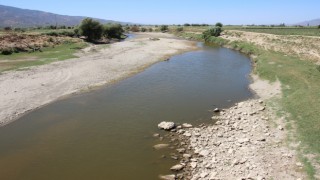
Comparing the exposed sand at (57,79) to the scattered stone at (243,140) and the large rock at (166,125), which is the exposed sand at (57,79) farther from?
the scattered stone at (243,140)

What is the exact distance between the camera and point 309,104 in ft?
78.4

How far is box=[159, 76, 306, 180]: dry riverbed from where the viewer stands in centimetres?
1588

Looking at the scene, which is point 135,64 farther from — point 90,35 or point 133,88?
point 90,35

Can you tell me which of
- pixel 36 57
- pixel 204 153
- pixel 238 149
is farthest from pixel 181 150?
pixel 36 57

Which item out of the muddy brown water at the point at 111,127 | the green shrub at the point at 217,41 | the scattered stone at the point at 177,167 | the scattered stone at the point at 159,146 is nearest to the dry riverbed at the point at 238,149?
the scattered stone at the point at 177,167

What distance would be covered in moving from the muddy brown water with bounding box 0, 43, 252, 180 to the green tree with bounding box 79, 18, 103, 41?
47.2m

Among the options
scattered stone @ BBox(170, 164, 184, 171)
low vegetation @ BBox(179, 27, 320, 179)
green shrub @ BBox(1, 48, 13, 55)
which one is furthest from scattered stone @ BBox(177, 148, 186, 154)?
green shrub @ BBox(1, 48, 13, 55)

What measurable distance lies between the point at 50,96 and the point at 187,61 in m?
29.8

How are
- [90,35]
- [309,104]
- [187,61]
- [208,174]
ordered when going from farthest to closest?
1. [90,35]
2. [187,61]
3. [309,104]
4. [208,174]

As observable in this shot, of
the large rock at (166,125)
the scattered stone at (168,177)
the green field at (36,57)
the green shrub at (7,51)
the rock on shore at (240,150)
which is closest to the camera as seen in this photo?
the rock on shore at (240,150)

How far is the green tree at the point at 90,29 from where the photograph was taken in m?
81.8

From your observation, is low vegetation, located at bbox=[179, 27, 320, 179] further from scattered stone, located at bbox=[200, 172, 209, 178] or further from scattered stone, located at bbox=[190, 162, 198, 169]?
scattered stone, located at bbox=[190, 162, 198, 169]

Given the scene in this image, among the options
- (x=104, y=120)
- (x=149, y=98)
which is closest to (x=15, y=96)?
(x=104, y=120)

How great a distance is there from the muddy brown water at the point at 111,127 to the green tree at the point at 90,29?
4719cm
